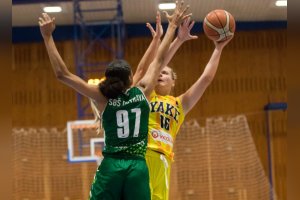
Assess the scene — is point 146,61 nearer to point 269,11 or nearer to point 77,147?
point 77,147

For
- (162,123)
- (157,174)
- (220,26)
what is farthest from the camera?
(220,26)

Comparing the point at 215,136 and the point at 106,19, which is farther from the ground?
the point at 106,19

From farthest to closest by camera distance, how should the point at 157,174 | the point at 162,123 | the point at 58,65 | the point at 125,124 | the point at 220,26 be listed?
the point at 220,26, the point at 162,123, the point at 157,174, the point at 125,124, the point at 58,65

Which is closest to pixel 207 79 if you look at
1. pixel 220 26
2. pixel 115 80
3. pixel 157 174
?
pixel 220 26

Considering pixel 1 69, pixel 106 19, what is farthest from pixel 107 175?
pixel 106 19

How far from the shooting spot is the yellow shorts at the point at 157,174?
396 centimetres

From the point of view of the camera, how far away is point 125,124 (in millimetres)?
3018

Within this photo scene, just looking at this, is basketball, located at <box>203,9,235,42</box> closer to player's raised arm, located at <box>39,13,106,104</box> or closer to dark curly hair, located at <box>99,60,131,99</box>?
dark curly hair, located at <box>99,60,131,99</box>

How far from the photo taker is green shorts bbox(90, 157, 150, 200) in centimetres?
291

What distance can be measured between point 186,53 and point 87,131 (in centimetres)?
451

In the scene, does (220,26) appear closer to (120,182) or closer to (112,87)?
(112,87)

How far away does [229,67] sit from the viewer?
14938 millimetres

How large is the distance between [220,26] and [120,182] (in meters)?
1.97

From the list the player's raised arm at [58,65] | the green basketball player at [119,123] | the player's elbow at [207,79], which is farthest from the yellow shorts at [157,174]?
the player's raised arm at [58,65]
